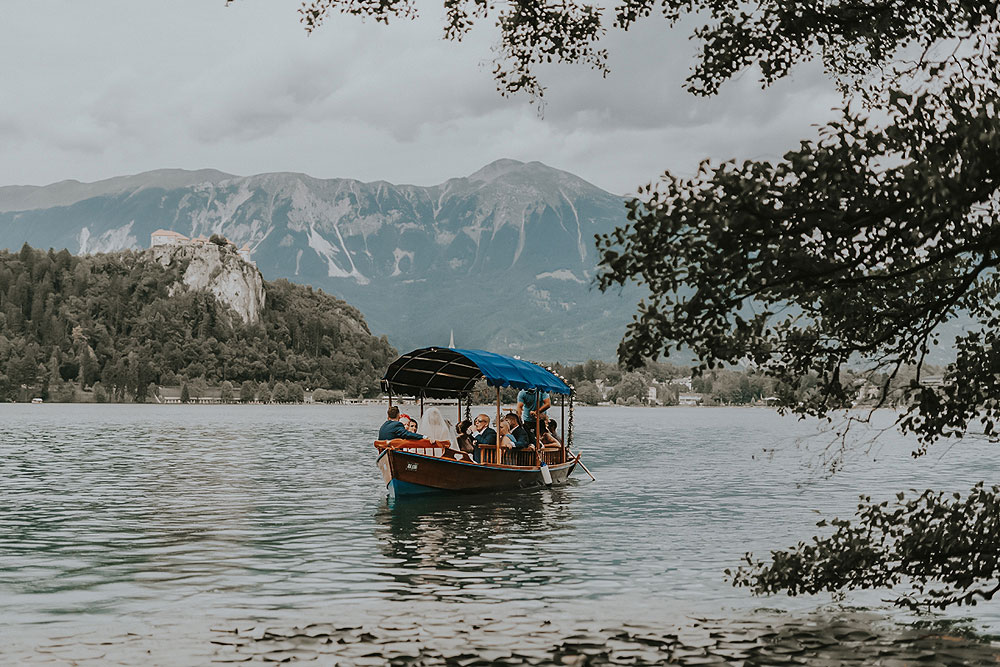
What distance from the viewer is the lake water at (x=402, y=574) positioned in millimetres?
14375

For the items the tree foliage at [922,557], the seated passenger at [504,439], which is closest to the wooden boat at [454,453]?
the seated passenger at [504,439]

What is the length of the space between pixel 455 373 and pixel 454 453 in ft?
18.9

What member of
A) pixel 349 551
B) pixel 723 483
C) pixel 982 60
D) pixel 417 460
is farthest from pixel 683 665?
pixel 723 483

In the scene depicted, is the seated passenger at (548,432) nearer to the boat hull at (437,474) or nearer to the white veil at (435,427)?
the boat hull at (437,474)

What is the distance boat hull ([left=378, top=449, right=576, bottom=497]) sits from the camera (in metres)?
Result: 34.4

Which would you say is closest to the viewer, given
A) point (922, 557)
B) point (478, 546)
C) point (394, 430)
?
point (922, 557)

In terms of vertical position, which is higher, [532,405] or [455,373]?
[455,373]

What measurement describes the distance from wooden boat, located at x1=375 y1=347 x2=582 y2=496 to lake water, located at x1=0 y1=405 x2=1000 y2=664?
2.96 ft

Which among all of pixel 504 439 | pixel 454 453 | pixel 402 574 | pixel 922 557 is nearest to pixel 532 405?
pixel 504 439

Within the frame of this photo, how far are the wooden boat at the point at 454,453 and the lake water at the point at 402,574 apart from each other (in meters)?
0.90

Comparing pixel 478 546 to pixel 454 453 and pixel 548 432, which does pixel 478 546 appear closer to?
pixel 454 453

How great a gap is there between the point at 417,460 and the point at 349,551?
9.50 m

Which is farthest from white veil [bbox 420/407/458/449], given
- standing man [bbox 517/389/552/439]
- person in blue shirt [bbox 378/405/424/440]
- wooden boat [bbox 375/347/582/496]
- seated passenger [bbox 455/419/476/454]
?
standing man [bbox 517/389/552/439]

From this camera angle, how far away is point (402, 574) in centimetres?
2111
